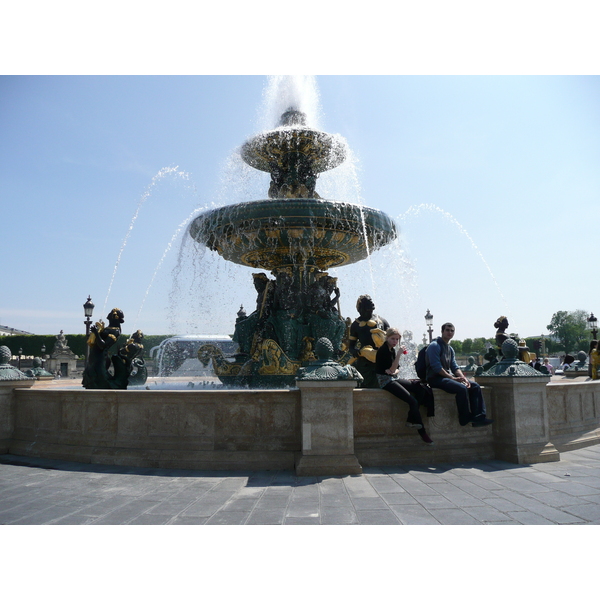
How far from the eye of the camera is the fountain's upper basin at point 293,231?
32.4 feet

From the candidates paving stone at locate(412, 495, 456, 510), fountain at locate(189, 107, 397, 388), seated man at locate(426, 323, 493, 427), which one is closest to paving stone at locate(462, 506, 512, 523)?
paving stone at locate(412, 495, 456, 510)

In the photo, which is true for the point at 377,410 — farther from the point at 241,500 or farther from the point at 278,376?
the point at 278,376

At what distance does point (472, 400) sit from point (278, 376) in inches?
199

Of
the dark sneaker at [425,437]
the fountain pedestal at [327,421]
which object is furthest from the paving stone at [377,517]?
the dark sneaker at [425,437]

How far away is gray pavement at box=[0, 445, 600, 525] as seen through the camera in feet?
12.8

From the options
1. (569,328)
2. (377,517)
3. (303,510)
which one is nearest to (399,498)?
(377,517)

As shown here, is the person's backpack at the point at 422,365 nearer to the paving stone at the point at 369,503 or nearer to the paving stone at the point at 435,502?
the paving stone at the point at 435,502

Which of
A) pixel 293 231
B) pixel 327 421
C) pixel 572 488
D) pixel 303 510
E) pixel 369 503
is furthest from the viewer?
pixel 293 231

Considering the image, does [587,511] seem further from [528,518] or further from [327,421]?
[327,421]

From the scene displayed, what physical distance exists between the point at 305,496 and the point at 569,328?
10097 centimetres

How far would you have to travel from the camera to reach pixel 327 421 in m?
5.54

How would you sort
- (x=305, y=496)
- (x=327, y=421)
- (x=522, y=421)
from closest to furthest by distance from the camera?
(x=305, y=496) < (x=327, y=421) < (x=522, y=421)

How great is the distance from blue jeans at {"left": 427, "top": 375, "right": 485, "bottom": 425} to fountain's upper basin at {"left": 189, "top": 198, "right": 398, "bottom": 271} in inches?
191

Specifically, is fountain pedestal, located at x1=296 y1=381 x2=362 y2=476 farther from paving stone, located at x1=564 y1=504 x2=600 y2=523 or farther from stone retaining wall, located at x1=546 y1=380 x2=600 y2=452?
stone retaining wall, located at x1=546 y1=380 x2=600 y2=452
